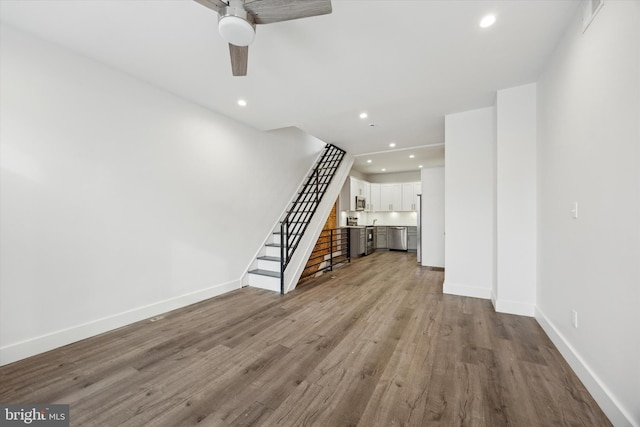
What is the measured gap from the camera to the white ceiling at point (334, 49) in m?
1.88

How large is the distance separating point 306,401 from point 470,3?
2.95 m

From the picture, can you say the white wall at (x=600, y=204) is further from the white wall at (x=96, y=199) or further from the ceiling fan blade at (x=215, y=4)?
the white wall at (x=96, y=199)

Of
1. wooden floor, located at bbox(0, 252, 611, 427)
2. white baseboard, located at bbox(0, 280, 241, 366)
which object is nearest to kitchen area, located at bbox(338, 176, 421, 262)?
wooden floor, located at bbox(0, 252, 611, 427)

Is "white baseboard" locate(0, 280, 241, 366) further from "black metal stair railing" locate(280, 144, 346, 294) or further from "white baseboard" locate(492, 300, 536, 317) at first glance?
"white baseboard" locate(492, 300, 536, 317)

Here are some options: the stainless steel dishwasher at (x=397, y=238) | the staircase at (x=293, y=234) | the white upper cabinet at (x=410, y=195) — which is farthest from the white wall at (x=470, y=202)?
the white upper cabinet at (x=410, y=195)

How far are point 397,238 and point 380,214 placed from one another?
128 cm

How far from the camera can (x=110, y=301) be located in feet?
8.65

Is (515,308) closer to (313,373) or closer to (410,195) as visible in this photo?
(313,373)

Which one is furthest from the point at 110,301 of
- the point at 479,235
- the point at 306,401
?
the point at 479,235

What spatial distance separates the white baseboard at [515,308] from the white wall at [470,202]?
0.53 metres

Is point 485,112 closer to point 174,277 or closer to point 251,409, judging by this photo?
point 251,409

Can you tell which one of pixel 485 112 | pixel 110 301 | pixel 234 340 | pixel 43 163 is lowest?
pixel 234 340

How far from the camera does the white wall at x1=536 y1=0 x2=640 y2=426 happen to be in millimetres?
1305

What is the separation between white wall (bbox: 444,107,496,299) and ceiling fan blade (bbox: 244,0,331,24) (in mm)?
2998
